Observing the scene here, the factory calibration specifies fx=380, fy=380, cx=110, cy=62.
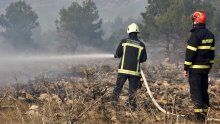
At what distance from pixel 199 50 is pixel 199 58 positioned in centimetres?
14

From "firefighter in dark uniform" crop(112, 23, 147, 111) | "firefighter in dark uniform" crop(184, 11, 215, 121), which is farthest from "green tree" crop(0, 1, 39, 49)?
"firefighter in dark uniform" crop(184, 11, 215, 121)

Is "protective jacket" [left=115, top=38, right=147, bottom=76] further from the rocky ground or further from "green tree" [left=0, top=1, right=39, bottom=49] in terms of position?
"green tree" [left=0, top=1, right=39, bottom=49]

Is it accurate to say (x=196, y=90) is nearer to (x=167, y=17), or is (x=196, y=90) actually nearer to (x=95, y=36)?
(x=167, y=17)

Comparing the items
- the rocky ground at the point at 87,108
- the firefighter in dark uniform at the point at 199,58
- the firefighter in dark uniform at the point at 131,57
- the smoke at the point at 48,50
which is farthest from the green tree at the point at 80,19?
the firefighter in dark uniform at the point at 199,58

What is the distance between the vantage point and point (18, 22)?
4322cm

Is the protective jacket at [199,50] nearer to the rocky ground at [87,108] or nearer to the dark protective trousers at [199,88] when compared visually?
the dark protective trousers at [199,88]

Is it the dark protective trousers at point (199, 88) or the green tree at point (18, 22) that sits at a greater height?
the green tree at point (18, 22)

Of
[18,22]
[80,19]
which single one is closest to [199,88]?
[80,19]

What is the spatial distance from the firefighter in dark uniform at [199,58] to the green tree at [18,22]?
38.9m

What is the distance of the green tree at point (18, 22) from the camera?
43.3 metres

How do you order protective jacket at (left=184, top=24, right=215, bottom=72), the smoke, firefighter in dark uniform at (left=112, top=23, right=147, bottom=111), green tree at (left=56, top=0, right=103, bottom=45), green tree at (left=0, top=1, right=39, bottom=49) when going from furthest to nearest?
1. green tree at (left=0, top=1, right=39, bottom=49)
2. green tree at (left=56, top=0, right=103, bottom=45)
3. the smoke
4. firefighter in dark uniform at (left=112, top=23, right=147, bottom=111)
5. protective jacket at (left=184, top=24, right=215, bottom=72)

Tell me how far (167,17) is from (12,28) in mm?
23980

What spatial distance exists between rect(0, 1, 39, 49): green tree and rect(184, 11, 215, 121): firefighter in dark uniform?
38883 millimetres

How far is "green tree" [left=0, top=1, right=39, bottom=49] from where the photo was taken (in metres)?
43.3
